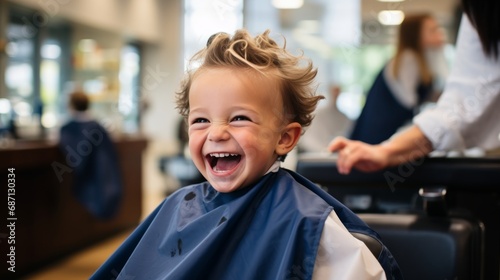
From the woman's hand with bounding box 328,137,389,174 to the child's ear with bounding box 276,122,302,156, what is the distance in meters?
0.33

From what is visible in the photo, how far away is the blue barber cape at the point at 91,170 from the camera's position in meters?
4.63

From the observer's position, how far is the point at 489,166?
5.03ft

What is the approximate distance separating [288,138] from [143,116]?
30.8 ft

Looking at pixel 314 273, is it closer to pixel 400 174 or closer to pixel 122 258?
pixel 122 258

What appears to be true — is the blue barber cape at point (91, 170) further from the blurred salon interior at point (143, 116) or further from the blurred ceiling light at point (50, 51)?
the blurred ceiling light at point (50, 51)

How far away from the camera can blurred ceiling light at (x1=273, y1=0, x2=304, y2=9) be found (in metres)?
10.0

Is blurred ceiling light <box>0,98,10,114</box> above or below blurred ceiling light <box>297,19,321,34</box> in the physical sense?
below

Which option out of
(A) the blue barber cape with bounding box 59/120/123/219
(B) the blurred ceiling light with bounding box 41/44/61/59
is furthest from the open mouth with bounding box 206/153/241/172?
(B) the blurred ceiling light with bounding box 41/44/61/59

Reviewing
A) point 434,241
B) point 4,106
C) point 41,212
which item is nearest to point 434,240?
point 434,241

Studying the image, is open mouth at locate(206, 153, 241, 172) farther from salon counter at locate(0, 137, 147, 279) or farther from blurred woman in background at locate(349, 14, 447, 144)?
salon counter at locate(0, 137, 147, 279)

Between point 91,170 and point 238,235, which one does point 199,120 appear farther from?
point 91,170

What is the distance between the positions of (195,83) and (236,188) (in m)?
0.21

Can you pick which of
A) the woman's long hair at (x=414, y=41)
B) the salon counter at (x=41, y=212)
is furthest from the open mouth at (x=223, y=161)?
the salon counter at (x=41, y=212)

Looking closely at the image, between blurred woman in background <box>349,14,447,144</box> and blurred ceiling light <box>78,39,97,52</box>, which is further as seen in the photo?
blurred ceiling light <box>78,39,97,52</box>
